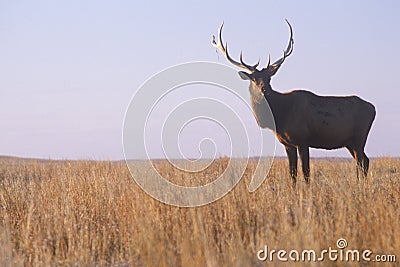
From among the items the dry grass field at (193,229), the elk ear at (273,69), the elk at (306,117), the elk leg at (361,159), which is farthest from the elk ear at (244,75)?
the dry grass field at (193,229)

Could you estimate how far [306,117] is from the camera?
34.5 ft

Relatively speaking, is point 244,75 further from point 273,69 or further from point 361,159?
point 361,159

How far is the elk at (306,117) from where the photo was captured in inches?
411

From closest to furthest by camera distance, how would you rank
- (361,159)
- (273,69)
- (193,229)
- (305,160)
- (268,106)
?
(193,229) < (305,160) < (268,106) < (273,69) < (361,159)

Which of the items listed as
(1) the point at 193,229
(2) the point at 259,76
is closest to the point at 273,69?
(2) the point at 259,76

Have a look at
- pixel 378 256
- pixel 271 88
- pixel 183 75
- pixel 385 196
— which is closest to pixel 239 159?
pixel 271 88

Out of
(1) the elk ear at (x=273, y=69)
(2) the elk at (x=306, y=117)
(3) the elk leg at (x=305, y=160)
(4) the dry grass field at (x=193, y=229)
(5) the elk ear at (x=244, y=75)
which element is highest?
(1) the elk ear at (x=273, y=69)

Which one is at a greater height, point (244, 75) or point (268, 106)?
point (244, 75)

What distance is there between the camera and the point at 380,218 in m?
5.57

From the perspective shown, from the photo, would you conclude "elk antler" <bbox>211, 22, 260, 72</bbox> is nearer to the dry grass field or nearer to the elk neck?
the elk neck

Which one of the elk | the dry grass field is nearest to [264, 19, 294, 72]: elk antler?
the elk

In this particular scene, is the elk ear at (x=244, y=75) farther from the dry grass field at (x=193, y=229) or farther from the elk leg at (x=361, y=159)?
the dry grass field at (x=193, y=229)

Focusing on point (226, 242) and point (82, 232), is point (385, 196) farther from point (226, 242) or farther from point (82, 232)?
point (82, 232)

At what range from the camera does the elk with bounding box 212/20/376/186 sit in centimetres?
1045
